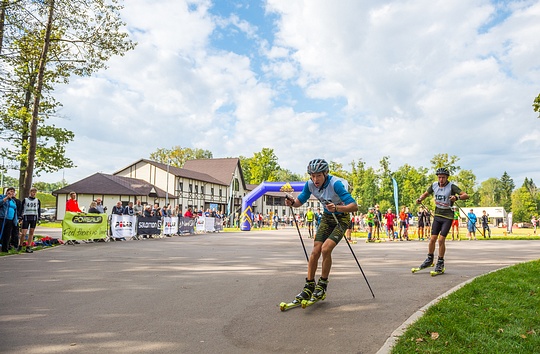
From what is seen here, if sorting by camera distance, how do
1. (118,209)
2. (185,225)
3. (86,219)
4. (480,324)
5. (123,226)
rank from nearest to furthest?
(480,324)
(86,219)
(118,209)
(123,226)
(185,225)

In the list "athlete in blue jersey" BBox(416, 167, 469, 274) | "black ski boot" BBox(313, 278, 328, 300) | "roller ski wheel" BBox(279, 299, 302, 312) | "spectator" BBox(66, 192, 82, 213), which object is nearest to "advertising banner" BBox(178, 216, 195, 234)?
"spectator" BBox(66, 192, 82, 213)

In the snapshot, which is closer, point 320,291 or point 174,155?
point 320,291

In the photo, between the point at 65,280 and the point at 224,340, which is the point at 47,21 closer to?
the point at 65,280

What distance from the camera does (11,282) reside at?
7.31m

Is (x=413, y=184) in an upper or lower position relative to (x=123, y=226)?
upper

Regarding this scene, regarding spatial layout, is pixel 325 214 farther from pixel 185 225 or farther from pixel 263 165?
pixel 263 165

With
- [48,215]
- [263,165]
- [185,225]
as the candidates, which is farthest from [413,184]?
[48,215]

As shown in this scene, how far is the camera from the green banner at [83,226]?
1620 centimetres

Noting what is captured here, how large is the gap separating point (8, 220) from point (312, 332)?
11.3 metres

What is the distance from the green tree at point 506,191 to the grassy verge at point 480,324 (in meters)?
120

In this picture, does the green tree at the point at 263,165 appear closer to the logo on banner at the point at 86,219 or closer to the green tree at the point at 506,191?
the logo on banner at the point at 86,219

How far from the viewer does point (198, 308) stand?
216 inches

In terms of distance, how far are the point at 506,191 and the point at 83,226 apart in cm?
13090

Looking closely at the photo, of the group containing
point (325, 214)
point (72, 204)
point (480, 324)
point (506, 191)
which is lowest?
point (480, 324)
